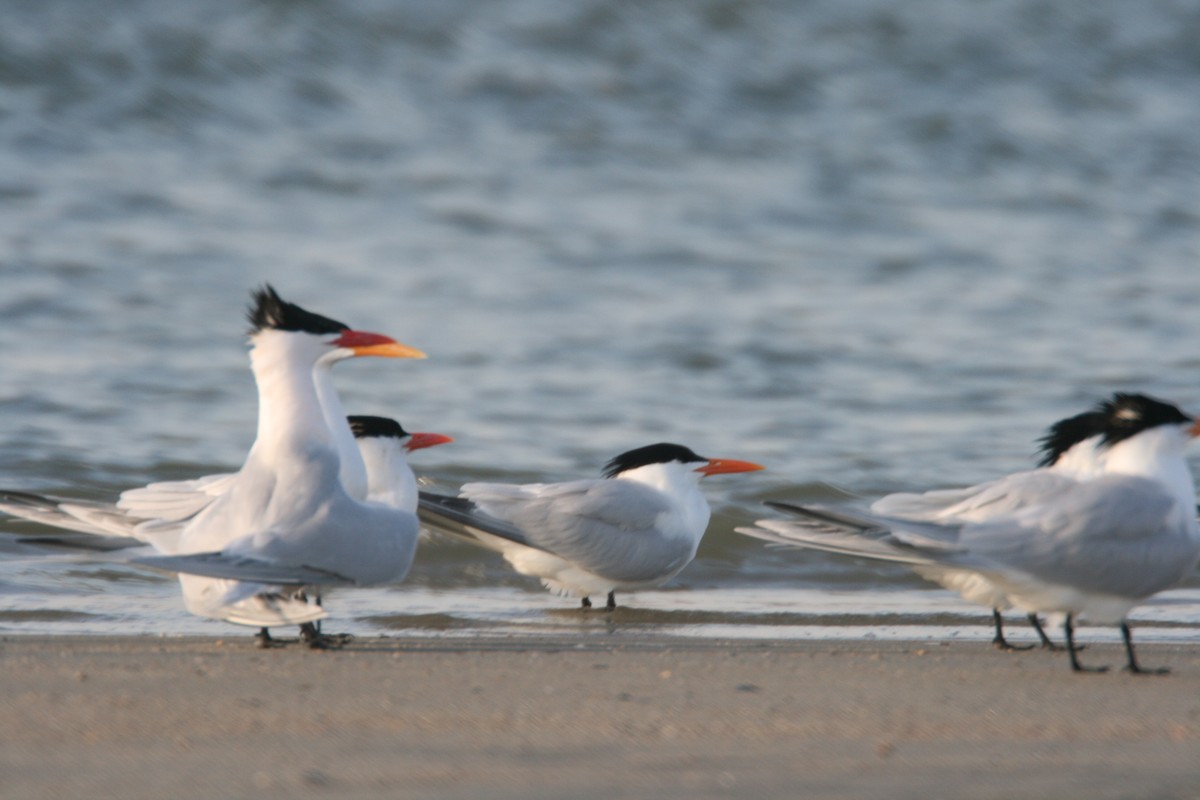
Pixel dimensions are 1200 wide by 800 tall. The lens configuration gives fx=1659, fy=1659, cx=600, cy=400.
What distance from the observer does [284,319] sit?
4.97m

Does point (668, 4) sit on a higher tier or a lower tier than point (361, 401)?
higher

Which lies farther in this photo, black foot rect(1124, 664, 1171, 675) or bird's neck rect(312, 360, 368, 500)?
bird's neck rect(312, 360, 368, 500)

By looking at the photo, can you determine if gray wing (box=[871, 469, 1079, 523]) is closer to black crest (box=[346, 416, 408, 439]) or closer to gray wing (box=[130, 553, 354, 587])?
gray wing (box=[130, 553, 354, 587])

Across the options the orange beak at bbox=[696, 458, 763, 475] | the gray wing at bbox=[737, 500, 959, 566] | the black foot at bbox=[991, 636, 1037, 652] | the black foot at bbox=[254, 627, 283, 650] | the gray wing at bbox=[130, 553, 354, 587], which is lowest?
the black foot at bbox=[991, 636, 1037, 652]

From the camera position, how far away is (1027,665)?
4.61m

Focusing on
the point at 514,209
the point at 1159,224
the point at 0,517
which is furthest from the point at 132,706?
the point at 1159,224

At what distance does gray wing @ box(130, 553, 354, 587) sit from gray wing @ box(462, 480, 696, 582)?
5.92ft

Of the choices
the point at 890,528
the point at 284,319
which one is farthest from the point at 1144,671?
the point at 284,319

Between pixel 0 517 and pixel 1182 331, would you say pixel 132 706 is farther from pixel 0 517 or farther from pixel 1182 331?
pixel 1182 331

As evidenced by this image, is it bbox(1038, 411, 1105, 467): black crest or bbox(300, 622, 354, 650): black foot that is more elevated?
bbox(1038, 411, 1105, 467): black crest

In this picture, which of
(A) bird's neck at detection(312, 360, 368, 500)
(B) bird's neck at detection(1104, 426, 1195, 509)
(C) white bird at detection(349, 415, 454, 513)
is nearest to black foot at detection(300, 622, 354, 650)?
(A) bird's neck at detection(312, 360, 368, 500)

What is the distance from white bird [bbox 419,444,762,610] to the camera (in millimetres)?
6156

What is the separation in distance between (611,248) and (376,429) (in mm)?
6950

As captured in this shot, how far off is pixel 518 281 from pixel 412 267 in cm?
78
